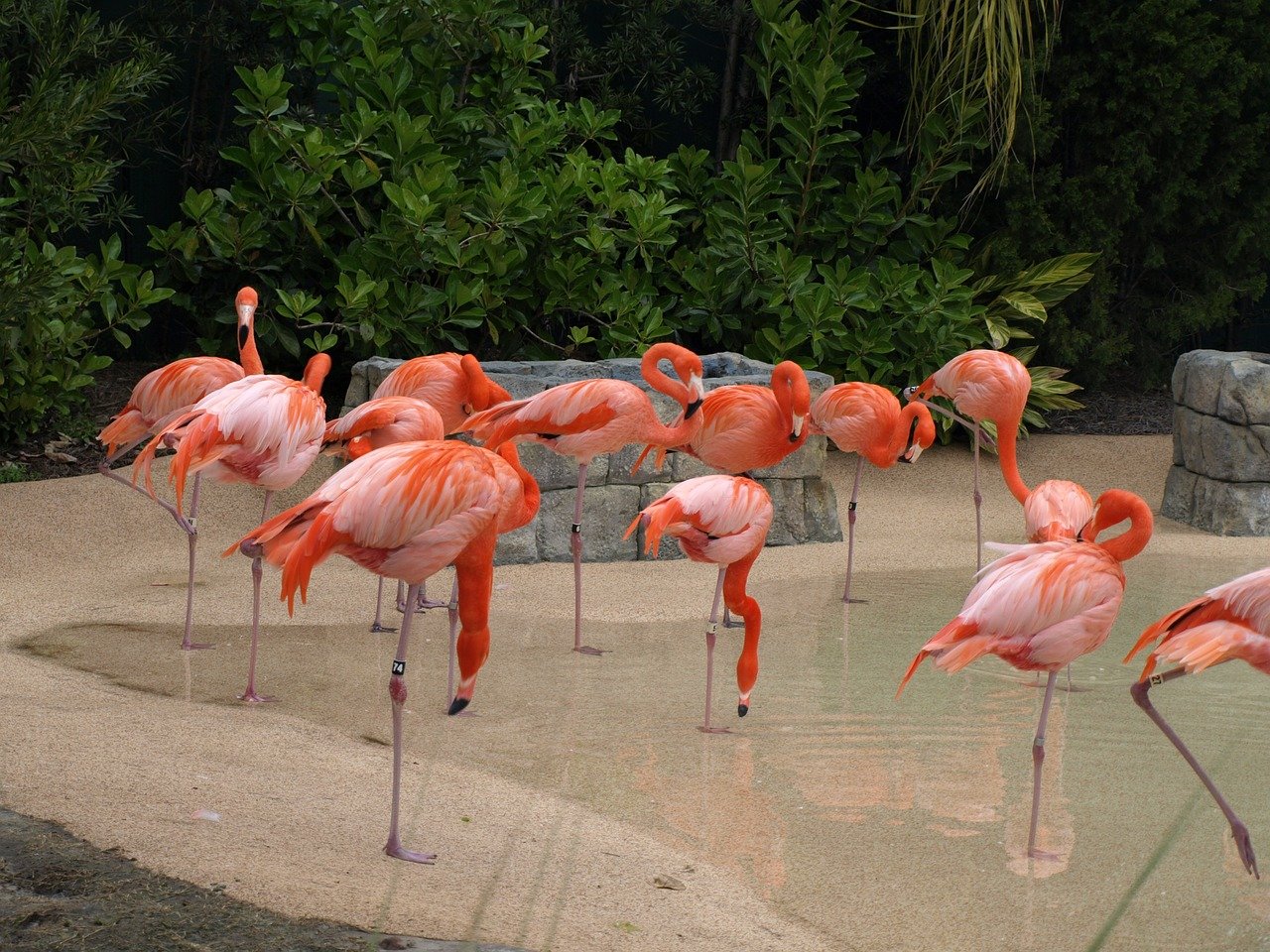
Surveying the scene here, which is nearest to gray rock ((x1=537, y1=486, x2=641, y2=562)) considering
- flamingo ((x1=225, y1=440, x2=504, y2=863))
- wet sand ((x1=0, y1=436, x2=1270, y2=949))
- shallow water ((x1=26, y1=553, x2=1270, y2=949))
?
wet sand ((x1=0, y1=436, x2=1270, y2=949))

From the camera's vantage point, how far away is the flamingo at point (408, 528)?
10.3 ft

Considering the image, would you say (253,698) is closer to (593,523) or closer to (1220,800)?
(593,523)

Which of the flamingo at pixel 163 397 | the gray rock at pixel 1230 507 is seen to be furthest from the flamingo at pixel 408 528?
the gray rock at pixel 1230 507

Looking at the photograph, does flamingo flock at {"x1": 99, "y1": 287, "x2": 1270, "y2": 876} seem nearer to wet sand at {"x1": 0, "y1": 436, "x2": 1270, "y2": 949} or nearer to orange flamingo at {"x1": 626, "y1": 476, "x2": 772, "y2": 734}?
orange flamingo at {"x1": 626, "y1": 476, "x2": 772, "y2": 734}

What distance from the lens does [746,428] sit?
5.34 m

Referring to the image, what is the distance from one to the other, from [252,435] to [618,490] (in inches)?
91.6

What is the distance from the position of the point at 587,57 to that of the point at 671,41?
60 centimetres

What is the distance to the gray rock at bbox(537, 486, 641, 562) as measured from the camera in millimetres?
6328

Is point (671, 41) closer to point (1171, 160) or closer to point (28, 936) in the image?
point (1171, 160)

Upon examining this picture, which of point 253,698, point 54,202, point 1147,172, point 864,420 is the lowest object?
point 253,698

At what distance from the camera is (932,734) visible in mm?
4098

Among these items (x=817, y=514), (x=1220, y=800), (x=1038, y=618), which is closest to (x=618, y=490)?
(x=817, y=514)

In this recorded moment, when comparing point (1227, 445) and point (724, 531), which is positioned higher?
point (724, 531)

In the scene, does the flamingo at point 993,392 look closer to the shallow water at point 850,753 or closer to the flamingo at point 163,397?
the shallow water at point 850,753
